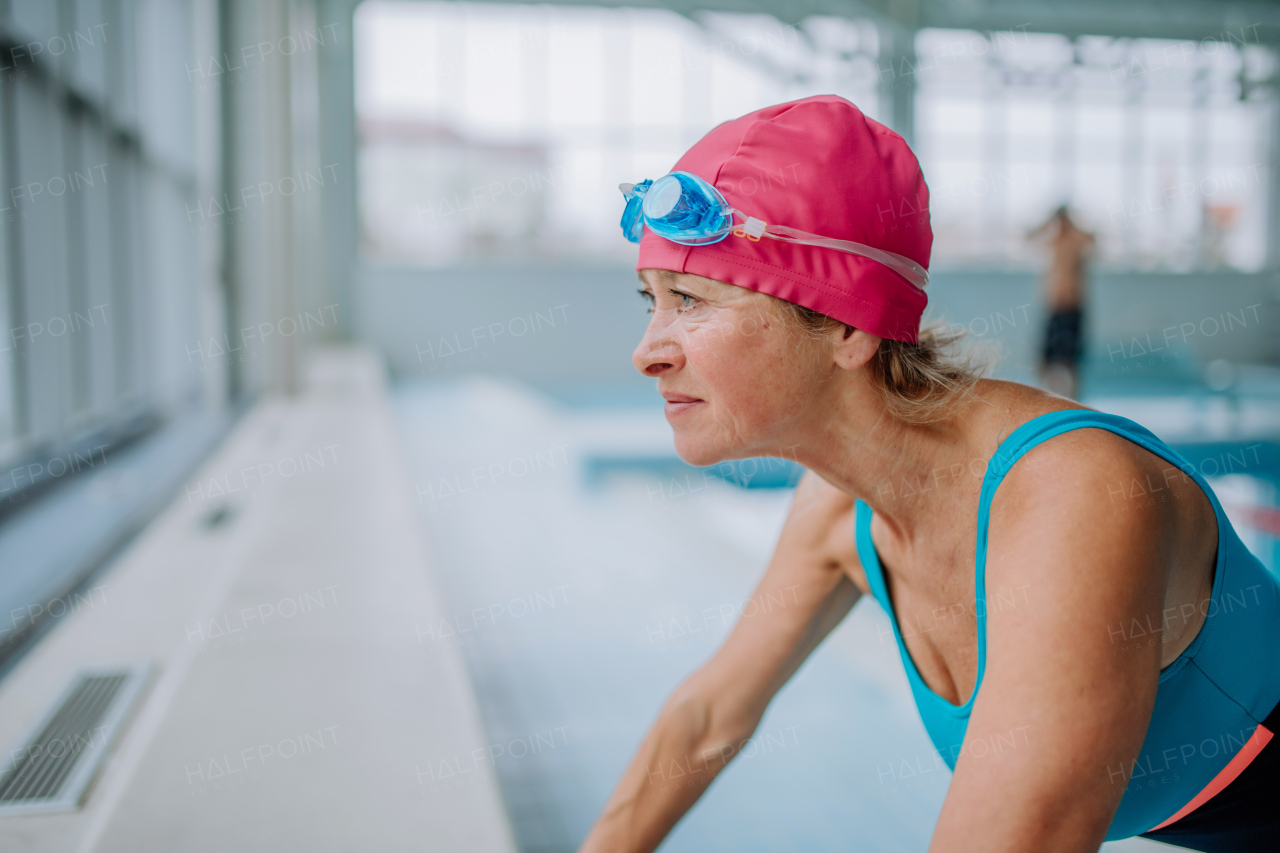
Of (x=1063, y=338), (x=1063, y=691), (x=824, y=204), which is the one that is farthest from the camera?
(x=1063, y=338)

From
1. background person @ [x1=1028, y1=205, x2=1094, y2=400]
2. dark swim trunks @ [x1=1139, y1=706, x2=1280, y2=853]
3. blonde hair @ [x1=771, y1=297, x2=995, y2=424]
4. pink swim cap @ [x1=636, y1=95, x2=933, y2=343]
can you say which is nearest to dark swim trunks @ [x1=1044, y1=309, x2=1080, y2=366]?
background person @ [x1=1028, y1=205, x2=1094, y2=400]

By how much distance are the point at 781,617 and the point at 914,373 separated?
450 millimetres

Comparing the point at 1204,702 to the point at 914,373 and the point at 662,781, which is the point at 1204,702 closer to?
the point at 914,373

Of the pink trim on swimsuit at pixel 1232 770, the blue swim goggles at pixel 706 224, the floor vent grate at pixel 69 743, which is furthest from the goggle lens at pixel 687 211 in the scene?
the floor vent grate at pixel 69 743

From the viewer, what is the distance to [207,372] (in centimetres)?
562


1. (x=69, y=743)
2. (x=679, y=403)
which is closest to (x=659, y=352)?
(x=679, y=403)

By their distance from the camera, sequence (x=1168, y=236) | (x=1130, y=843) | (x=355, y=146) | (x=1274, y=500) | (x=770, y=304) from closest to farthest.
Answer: (x=770, y=304), (x=1130, y=843), (x=1274, y=500), (x=355, y=146), (x=1168, y=236)

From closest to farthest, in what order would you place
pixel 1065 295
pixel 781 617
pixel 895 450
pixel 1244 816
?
pixel 895 450 → pixel 1244 816 → pixel 781 617 → pixel 1065 295

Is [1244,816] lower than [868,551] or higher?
lower

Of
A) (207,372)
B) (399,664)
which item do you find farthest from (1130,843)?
(207,372)

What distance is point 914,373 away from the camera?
114cm

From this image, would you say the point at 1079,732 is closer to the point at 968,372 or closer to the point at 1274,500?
the point at 968,372

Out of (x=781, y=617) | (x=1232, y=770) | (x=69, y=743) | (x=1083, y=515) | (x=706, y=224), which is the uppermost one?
(x=706, y=224)

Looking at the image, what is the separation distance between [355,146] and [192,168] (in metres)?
8.86
